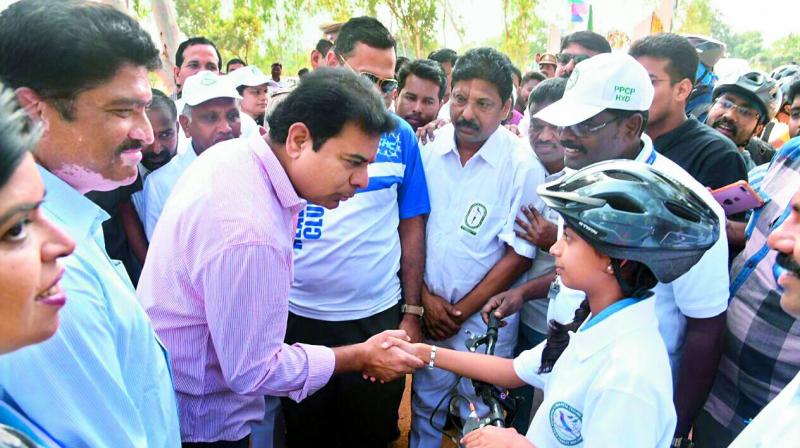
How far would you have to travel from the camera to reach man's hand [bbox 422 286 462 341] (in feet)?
10.7

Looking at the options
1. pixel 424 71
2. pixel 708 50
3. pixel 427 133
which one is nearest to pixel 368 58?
pixel 424 71

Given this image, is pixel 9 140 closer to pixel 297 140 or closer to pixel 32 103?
pixel 32 103

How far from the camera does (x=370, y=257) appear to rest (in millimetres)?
3145

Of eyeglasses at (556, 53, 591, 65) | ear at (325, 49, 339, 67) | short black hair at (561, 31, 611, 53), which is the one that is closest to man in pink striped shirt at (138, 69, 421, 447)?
ear at (325, 49, 339, 67)

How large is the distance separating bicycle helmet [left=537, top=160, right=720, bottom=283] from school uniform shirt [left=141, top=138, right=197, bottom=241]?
274 centimetres

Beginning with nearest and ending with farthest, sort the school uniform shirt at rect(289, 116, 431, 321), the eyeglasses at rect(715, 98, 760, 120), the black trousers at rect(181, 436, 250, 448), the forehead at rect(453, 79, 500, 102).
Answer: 1. the black trousers at rect(181, 436, 250, 448)
2. the school uniform shirt at rect(289, 116, 431, 321)
3. the forehead at rect(453, 79, 500, 102)
4. the eyeglasses at rect(715, 98, 760, 120)

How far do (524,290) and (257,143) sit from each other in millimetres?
1804

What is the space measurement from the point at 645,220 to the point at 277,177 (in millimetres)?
1357

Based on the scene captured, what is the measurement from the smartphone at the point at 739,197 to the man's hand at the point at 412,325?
1.83m

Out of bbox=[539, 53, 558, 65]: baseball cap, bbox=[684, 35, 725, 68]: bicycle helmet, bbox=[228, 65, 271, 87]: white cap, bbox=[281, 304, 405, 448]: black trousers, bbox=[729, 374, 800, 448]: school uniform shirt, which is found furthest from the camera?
bbox=[539, 53, 558, 65]: baseball cap

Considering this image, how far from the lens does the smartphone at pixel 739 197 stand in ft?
7.98

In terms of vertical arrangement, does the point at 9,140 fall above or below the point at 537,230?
above

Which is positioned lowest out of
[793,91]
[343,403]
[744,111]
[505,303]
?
[343,403]

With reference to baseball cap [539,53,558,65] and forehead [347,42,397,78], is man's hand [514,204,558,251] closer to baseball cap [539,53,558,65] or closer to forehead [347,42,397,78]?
forehead [347,42,397,78]
